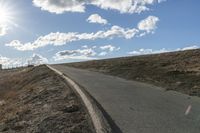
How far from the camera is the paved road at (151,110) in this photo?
9.82 m

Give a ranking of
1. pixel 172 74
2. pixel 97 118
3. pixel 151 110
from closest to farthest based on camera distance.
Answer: pixel 97 118 < pixel 151 110 < pixel 172 74

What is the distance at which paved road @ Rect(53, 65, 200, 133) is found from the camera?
9820mm

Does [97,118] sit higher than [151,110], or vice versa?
[97,118]

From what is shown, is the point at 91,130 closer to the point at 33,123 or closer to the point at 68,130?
the point at 68,130

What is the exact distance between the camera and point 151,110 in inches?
483

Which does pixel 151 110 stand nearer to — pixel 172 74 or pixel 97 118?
pixel 97 118

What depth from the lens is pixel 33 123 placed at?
10.9 m

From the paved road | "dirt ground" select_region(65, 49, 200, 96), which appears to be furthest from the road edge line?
"dirt ground" select_region(65, 49, 200, 96)

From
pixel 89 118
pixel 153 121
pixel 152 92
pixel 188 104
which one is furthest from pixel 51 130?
pixel 152 92

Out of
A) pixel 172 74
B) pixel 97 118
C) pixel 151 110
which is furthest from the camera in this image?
pixel 172 74

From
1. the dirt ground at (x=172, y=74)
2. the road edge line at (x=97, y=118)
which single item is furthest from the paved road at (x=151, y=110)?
the dirt ground at (x=172, y=74)

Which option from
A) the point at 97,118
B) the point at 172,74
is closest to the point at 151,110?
the point at 97,118

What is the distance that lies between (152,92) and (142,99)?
8.68 feet

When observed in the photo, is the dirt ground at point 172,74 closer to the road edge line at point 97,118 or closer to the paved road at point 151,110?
the paved road at point 151,110
